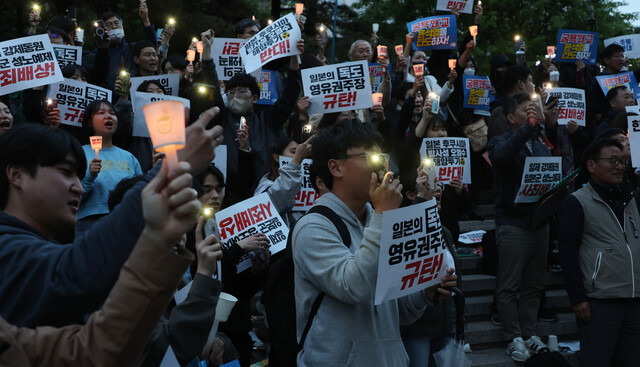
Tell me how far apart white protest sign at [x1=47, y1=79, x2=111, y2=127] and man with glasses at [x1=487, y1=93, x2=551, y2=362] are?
4.48m

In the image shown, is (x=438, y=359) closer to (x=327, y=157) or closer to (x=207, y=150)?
(x=327, y=157)

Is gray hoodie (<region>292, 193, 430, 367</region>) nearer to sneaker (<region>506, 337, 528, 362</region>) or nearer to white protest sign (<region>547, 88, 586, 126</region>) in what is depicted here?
sneaker (<region>506, 337, 528, 362</region>)

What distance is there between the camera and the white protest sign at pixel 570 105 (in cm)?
902

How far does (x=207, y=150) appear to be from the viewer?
1973 millimetres

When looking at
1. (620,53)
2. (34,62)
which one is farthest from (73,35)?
(620,53)

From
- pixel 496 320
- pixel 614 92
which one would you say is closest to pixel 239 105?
pixel 496 320

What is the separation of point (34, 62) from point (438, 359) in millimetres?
5176

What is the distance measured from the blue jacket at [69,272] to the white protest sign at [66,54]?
669 centimetres

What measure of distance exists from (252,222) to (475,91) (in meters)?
5.86

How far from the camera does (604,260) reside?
594 cm

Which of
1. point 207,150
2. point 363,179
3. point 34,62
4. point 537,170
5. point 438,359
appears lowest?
point 438,359

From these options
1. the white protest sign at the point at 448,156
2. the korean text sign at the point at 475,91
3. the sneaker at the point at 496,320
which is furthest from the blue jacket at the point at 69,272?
the korean text sign at the point at 475,91

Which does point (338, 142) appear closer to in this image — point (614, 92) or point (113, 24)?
point (113, 24)

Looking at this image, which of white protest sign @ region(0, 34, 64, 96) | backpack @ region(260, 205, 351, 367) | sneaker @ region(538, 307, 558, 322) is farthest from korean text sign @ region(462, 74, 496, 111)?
backpack @ region(260, 205, 351, 367)
